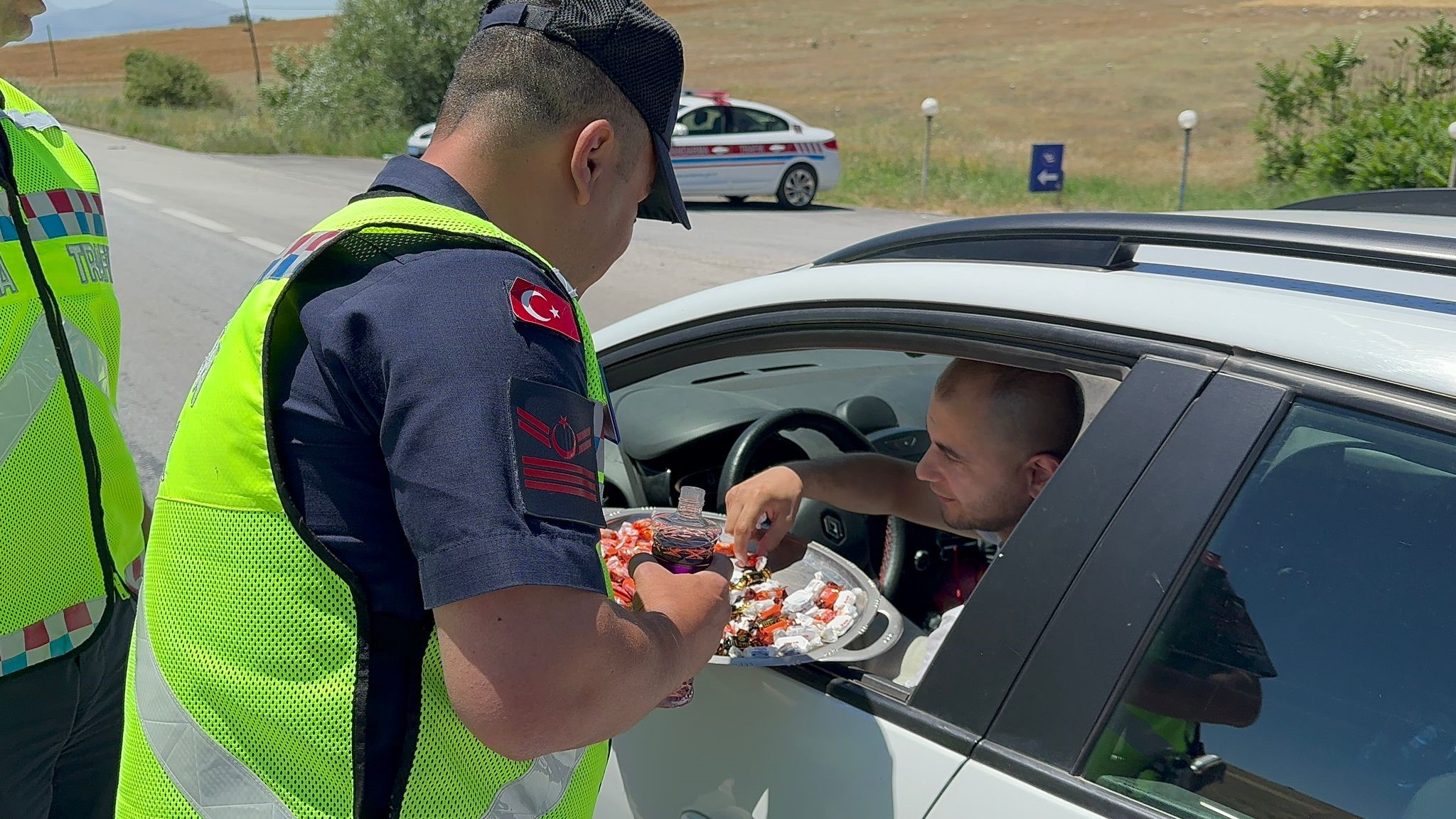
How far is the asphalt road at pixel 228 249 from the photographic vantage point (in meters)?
7.46

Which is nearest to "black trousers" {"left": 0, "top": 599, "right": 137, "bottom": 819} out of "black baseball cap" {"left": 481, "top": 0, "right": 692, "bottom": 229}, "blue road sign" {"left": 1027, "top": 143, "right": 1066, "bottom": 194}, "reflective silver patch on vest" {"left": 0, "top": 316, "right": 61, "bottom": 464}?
"reflective silver patch on vest" {"left": 0, "top": 316, "right": 61, "bottom": 464}

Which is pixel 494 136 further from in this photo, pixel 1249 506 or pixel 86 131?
pixel 86 131

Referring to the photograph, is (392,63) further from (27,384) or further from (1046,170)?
(27,384)

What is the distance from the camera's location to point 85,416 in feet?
6.09

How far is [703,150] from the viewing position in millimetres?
16797

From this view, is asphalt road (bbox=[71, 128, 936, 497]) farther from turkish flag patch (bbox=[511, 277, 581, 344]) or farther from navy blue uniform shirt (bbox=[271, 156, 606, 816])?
turkish flag patch (bbox=[511, 277, 581, 344])

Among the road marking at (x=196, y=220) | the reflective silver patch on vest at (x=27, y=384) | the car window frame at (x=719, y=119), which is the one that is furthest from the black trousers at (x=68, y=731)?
the car window frame at (x=719, y=119)

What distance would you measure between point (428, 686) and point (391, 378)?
0.32 metres

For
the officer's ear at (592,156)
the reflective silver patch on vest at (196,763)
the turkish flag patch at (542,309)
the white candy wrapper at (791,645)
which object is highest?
the officer's ear at (592,156)

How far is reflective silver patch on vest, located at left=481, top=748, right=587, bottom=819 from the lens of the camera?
1.25 m

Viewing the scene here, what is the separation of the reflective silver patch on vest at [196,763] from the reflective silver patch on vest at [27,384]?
24.6 inches

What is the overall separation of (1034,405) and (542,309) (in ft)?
3.52

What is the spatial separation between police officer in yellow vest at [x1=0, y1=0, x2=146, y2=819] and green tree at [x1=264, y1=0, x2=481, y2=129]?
29.9 m

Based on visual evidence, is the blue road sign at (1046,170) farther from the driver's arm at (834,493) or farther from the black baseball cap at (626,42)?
the black baseball cap at (626,42)
